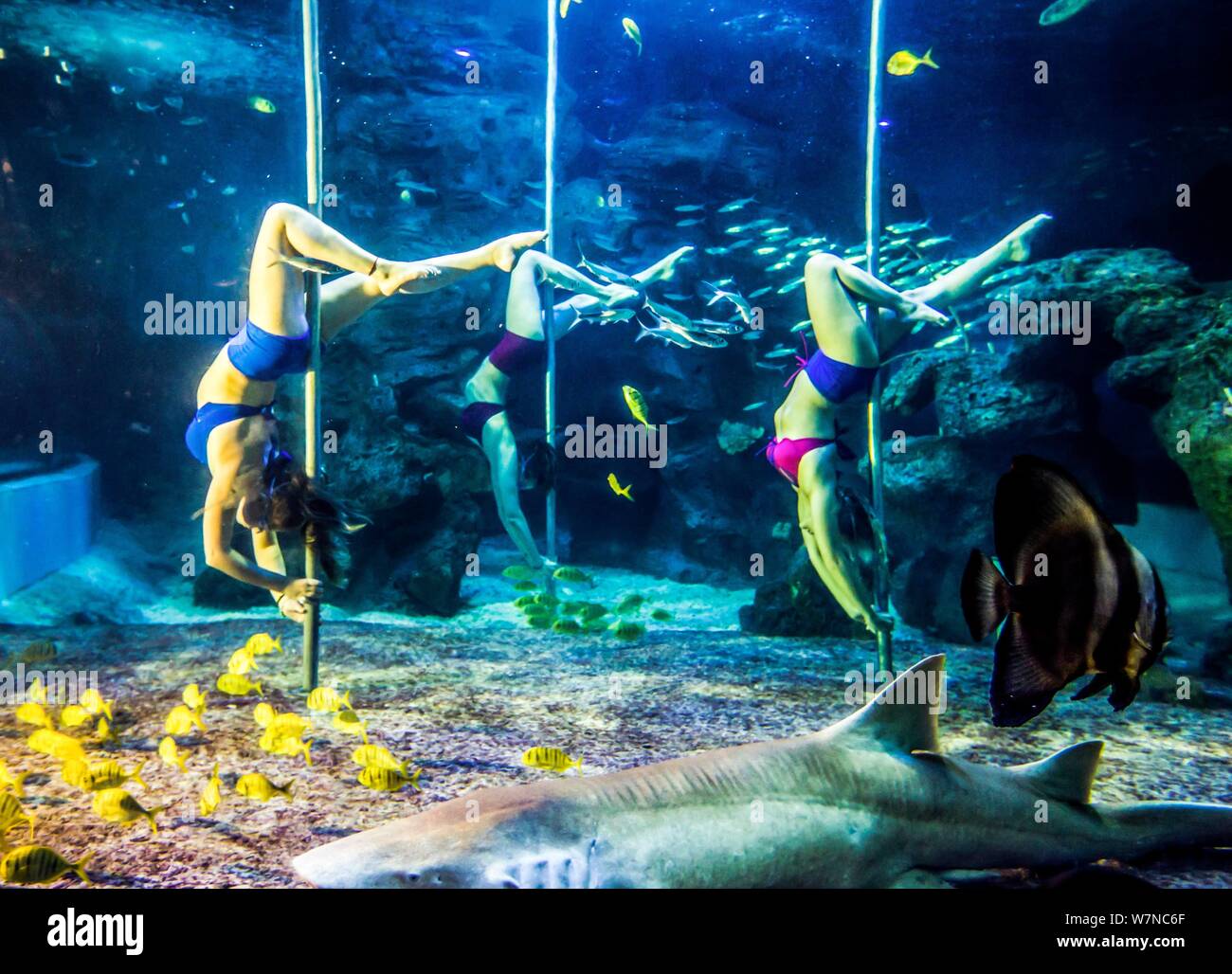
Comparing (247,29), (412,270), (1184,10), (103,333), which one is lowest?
(412,270)

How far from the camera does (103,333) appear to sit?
44.1 feet

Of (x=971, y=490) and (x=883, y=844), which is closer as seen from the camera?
(x=883, y=844)

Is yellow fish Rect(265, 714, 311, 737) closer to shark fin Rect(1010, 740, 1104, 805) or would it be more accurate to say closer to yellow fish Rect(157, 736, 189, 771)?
yellow fish Rect(157, 736, 189, 771)

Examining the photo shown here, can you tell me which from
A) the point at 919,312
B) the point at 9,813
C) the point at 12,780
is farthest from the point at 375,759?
the point at 919,312

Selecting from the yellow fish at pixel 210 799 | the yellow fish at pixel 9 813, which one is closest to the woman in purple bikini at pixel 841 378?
the yellow fish at pixel 210 799

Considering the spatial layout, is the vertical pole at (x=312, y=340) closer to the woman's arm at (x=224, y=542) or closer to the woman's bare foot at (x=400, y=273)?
the woman's arm at (x=224, y=542)

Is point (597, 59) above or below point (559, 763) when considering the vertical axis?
above

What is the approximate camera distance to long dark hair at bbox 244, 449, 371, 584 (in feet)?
12.2

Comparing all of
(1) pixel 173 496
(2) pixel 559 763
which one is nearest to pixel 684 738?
(2) pixel 559 763

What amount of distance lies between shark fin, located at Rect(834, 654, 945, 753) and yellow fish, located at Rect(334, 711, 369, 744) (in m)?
2.33
